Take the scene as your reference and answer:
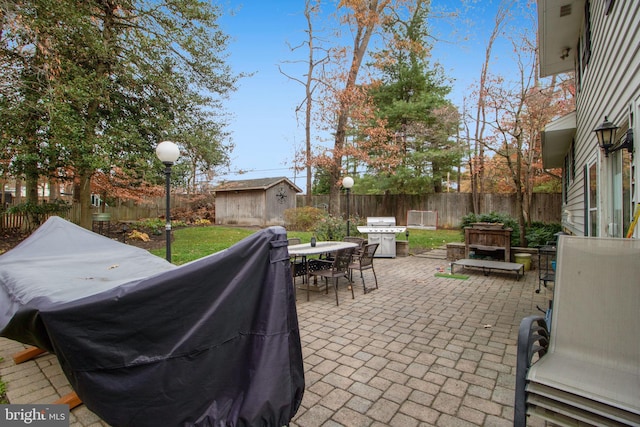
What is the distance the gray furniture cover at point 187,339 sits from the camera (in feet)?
5.12

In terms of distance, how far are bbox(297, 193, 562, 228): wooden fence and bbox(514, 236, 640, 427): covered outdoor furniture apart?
11.4 m

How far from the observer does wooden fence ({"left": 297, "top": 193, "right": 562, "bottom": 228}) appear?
1398 centimetres

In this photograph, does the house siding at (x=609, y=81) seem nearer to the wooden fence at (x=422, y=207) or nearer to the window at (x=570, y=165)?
the window at (x=570, y=165)

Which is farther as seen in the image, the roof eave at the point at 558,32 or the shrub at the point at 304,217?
the shrub at the point at 304,217

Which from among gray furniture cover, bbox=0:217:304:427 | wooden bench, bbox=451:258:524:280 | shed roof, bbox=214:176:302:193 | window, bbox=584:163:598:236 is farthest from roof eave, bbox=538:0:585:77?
shed roof, bbox=214:176:302:193

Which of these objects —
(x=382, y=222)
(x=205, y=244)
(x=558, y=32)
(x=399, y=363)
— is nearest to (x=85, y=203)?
(x=205, y=244)

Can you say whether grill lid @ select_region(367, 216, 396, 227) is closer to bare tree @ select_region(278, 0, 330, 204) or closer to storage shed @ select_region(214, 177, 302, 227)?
bare tree @ select_region(278, 0, 330, 204)

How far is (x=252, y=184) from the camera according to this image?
2005 cm

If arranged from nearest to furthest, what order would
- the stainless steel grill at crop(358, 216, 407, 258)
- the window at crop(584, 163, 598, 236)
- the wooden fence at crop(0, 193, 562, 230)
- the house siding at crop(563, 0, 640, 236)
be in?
the house siding at crop(563, 0, 640, 236), the window at crop(584, 163, 598, 236), the stainless steel grill at crop(358, 216, 407, 258), the wooden fence at crop(0, 193, 562, 230)

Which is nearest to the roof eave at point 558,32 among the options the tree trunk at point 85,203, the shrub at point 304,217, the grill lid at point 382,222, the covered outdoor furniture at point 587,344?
the covered outdoor furniture at point 587,344

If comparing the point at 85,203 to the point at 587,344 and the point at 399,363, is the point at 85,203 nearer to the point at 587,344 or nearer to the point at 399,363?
the point at 399,363

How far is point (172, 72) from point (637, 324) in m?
11.9

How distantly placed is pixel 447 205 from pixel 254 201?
11065 mm

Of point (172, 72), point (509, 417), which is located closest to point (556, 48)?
point (509, 417)
